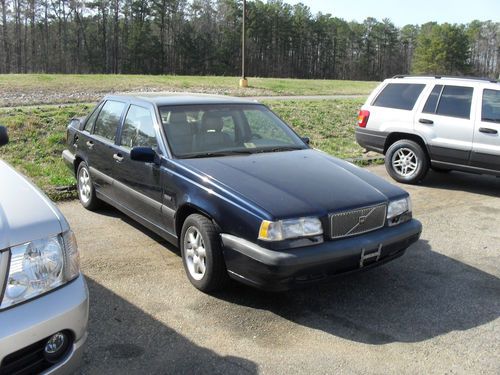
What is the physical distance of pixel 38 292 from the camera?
2.34 meters

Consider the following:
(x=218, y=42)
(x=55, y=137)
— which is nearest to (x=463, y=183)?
(x=55, y=137)

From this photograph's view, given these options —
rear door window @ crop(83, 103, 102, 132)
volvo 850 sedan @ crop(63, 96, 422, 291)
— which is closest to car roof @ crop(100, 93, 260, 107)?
volvo 850 sedan @ crop(63, 96, 422, 291)

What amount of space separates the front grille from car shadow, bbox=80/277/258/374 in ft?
3.86

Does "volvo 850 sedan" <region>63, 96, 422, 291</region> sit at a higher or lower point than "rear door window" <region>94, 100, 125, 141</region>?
lower

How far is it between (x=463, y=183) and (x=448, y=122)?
1295mm

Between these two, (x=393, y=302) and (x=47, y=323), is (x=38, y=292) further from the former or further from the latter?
(x=393, y=302)

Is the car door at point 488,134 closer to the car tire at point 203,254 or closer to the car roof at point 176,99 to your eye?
the car roof at point 176,99

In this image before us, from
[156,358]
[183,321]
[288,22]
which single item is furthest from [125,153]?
[288,22]

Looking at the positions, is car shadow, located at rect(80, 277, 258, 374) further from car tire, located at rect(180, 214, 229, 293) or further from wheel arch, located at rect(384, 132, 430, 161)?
wheel arch, located at rect(384, 132, 430, 161)

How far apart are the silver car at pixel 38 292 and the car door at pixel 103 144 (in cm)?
293

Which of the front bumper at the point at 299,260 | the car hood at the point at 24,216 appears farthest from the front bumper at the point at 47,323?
the front bumper at the point at 299,260

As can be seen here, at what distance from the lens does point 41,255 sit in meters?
2.38

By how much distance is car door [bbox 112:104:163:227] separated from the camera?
15.3 ft

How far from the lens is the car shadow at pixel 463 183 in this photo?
26.6ft
